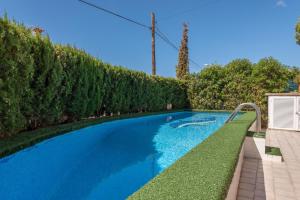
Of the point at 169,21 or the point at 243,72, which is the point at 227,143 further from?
the point at 169,21

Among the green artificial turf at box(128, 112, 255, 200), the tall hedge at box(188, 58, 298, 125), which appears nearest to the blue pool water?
the green artificial turf at box(128, 112, 255, 200)

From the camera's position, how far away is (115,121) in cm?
1135

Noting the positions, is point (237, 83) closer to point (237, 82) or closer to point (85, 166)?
point (237, 82)

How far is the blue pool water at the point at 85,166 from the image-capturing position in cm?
370

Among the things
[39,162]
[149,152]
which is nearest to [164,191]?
[39,162]

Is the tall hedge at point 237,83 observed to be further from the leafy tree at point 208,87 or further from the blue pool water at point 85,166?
the blue pool water at point 85,166

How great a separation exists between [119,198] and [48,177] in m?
1.68

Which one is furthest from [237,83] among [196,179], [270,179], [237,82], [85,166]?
[196,179]

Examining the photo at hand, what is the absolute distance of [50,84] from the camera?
7.88 m

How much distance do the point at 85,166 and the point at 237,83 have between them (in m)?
15.8

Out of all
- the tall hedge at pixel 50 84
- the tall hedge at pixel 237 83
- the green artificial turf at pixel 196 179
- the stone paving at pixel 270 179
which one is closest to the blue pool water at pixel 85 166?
the tall hedge at pixel 50 84

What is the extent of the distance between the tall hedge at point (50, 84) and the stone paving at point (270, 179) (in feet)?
20.1

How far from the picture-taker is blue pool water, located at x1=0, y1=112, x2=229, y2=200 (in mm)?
3701

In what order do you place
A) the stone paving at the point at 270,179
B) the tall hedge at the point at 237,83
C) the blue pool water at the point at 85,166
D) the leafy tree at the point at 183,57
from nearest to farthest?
the stone paving at the point at 270,179 < the blue pool water at the point at 85,166 < the tall hedge at the point at 237,83 < the leafy tree at the point at 183,57
